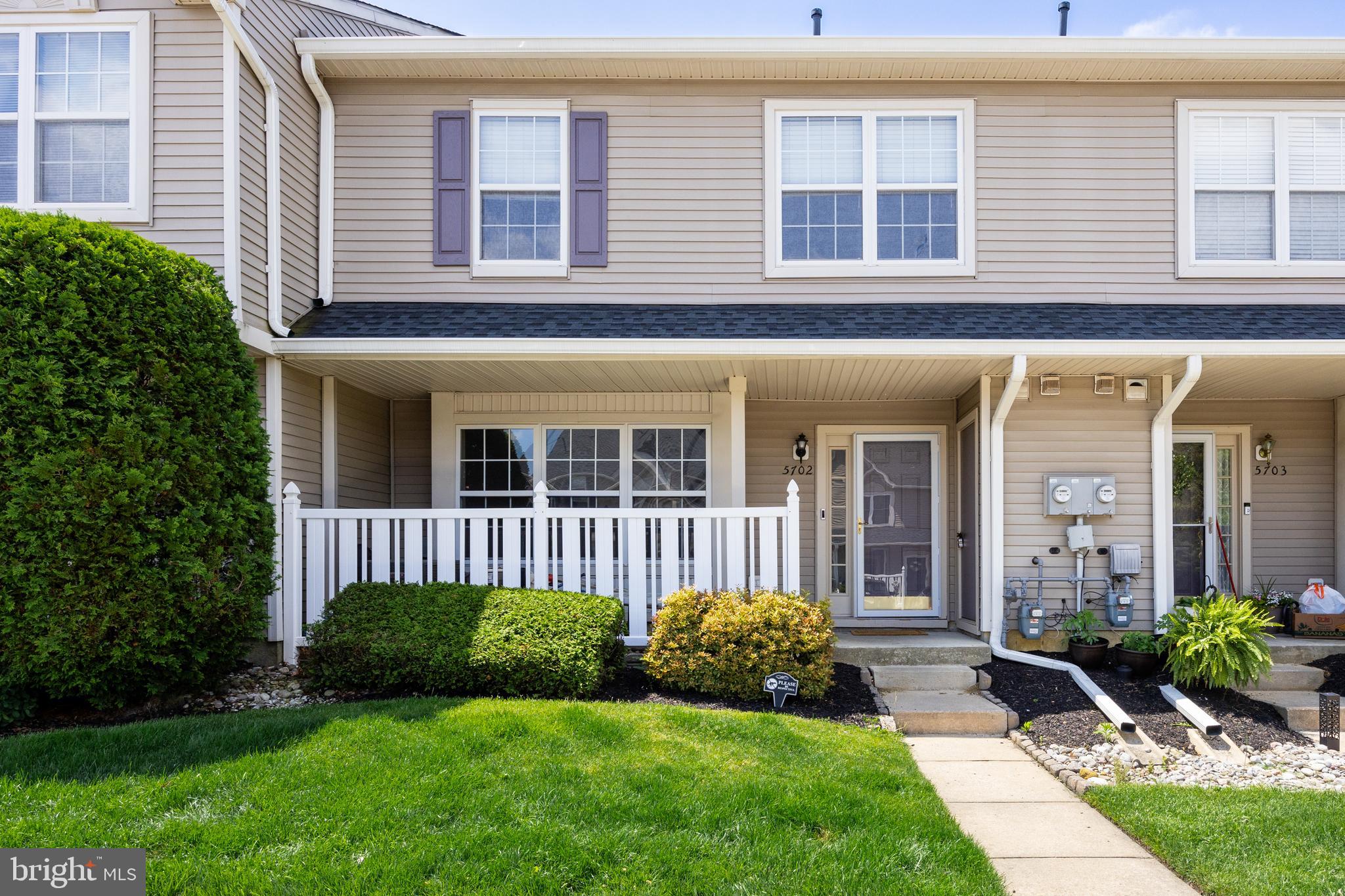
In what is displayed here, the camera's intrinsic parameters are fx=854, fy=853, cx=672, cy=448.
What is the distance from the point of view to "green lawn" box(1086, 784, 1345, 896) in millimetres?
3191

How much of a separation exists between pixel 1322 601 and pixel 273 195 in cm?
890

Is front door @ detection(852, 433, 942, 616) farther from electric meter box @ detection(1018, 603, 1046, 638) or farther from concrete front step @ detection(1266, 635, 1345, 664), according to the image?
concrete front step @ detection(1266, 635, 1345, 664)

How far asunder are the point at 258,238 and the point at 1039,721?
625cm

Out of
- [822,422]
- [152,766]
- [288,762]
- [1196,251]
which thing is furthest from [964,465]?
[152,766]

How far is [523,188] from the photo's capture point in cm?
722

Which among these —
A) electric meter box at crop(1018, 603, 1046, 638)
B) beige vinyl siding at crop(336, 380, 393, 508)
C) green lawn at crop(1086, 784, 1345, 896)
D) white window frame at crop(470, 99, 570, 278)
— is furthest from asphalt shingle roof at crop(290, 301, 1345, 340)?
green lawn at crop(1086, 784, 1345, 896)

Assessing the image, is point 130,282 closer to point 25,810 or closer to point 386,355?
point 386,355

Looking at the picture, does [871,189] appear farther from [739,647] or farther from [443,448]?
[443,448]

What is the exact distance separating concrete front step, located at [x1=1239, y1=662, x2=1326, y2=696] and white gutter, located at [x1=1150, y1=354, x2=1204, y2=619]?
0.80 m

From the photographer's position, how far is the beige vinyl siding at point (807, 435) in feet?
26.5

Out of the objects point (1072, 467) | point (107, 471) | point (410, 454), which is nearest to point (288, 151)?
point (410, 454)

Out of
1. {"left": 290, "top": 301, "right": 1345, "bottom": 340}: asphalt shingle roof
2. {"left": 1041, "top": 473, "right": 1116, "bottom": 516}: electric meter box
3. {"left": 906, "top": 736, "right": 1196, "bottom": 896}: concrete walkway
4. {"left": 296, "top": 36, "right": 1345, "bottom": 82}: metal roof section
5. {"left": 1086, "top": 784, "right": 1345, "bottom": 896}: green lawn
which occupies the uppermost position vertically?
{"left": 296, "top": 36, "right": 1345, "bottom": 82}: metal roof section

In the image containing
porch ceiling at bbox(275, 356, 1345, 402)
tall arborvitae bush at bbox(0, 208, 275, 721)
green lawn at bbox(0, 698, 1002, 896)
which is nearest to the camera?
green lawn at bbox(0, 698, 1002, 896)

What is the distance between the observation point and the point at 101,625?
14.6 ft
